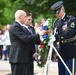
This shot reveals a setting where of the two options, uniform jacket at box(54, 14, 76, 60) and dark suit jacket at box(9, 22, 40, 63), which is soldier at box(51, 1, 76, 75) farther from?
dark suit jacket at box(9, 22, 40, 63)

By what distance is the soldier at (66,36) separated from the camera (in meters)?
6.99

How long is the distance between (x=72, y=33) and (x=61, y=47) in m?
0.43

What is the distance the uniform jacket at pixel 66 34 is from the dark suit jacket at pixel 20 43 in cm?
44

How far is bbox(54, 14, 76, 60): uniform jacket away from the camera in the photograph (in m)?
6.97

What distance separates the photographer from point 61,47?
7.27 meters

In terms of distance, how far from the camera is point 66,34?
695cm

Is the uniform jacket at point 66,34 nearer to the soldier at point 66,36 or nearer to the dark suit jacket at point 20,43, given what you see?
the soldier at point 66,36

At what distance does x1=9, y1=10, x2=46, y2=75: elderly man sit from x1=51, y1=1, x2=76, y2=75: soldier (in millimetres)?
441

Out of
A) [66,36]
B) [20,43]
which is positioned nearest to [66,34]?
[66,36]

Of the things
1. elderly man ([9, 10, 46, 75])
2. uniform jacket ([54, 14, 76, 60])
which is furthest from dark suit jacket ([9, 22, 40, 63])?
uniform jacket ([54, 14, 76, 60])

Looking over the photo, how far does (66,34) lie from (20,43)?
936 millimetres

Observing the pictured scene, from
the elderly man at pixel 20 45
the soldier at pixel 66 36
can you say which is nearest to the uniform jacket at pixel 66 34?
the soldier at pixel 66 36

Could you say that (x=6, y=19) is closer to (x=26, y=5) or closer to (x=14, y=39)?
(x=26, y=5)

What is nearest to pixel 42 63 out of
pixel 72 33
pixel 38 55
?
pixel 38 55
